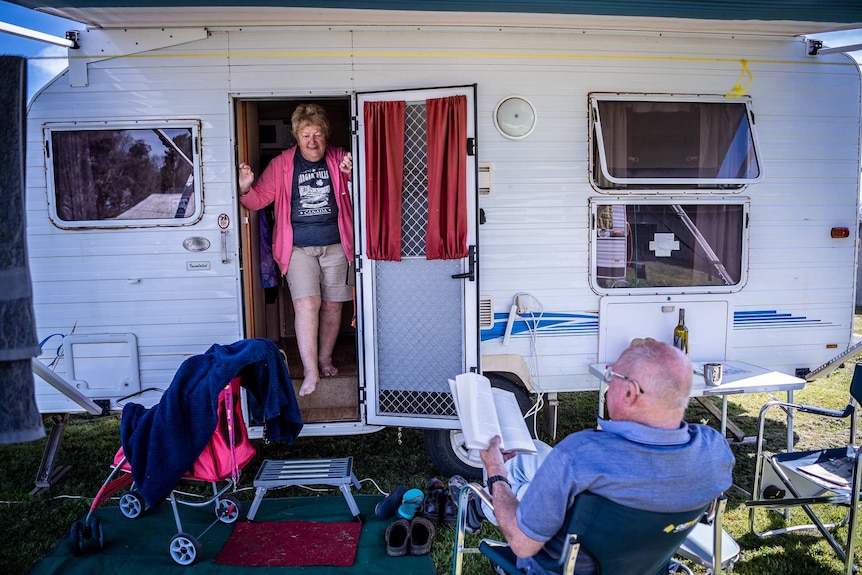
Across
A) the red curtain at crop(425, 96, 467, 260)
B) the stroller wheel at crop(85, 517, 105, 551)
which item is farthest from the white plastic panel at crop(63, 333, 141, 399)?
the red curtain at crop(425, 96, 467, 260)

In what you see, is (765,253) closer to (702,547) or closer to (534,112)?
(534,112)

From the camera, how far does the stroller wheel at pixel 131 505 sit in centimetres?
358

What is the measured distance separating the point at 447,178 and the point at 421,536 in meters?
2.11

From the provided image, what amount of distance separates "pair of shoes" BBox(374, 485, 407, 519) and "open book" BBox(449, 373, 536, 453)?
1031mm

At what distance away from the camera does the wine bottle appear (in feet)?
13.4

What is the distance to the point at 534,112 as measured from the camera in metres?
4.00

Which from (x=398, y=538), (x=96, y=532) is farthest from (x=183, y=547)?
(x=398, y=538)

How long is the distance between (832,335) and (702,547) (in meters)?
2.44

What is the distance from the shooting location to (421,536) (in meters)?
3.35

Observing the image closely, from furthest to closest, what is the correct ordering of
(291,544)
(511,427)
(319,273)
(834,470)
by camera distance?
(319,273)
(291,544)
(834,470)
(511,427)

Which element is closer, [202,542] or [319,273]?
[202,542]

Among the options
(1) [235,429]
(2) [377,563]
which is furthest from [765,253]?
(1) [235,429]

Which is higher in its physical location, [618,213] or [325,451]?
[618,213]

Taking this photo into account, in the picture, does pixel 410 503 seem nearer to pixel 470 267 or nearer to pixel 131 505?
pixel 470 267
